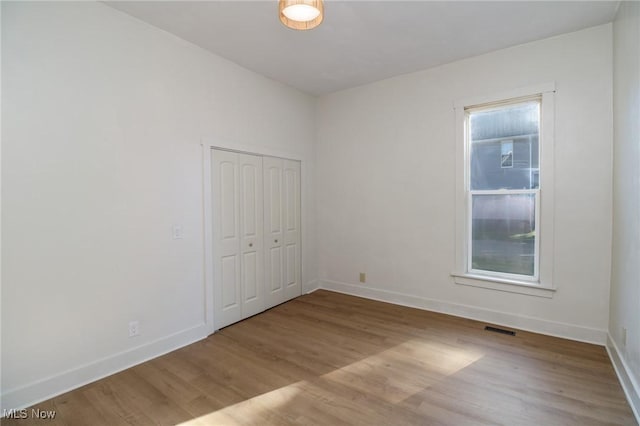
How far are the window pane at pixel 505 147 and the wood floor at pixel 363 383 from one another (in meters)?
1.65

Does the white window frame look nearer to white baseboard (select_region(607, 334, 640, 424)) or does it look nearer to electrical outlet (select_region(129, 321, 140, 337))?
white baseboard (select_region(607, 334, 640, 424))

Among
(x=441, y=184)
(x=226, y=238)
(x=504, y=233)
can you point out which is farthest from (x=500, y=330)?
(x=226, y=238)

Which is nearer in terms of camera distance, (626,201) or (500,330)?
(626,201)

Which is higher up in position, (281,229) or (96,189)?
(96,189)

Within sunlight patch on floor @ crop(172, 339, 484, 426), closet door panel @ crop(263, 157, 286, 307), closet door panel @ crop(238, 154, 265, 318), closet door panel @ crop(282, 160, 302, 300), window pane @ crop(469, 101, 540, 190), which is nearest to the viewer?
sunlight patch on floor @ crop(172, 339, 484, 426)

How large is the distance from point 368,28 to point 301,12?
3.62 feet

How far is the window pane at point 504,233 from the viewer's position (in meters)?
3.28

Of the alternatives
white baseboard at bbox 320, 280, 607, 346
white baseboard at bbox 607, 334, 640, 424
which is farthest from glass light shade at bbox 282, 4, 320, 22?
white baseboard at bbox 320, 280, 607, 346

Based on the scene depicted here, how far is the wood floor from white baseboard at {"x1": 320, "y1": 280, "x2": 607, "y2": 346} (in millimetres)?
111

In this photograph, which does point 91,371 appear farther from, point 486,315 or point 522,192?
point 522,192

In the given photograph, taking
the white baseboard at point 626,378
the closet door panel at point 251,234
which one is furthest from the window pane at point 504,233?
the closet door panel at point 251,234

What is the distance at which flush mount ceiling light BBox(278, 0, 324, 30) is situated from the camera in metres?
1.87

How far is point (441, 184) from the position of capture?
3697 millimetres

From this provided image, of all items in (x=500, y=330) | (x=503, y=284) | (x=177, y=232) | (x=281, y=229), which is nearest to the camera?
(x=177, y=232)
